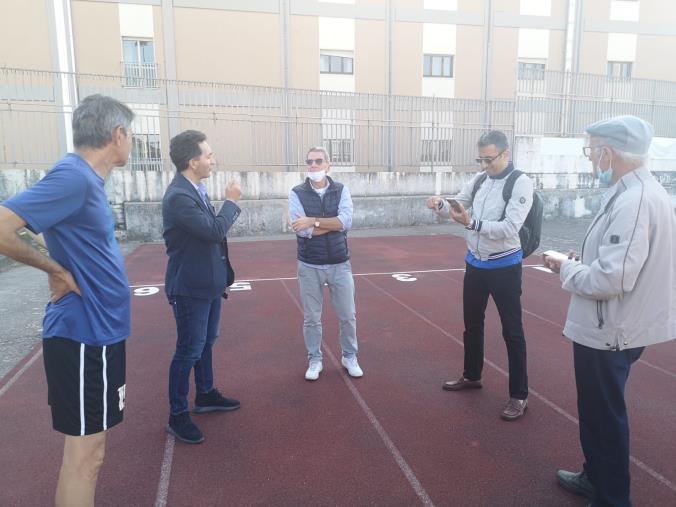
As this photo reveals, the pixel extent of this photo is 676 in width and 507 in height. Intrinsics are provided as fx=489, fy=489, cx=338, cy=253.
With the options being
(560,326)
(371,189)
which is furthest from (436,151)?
(560,326)

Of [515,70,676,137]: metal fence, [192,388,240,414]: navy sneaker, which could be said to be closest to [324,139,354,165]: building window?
[515,70,676,137]: metal fence

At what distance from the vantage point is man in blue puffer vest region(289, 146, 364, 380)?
3.90 m

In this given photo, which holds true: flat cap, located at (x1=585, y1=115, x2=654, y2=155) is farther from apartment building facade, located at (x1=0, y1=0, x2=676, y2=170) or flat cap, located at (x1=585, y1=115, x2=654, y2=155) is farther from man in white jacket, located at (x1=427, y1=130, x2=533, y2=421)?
apartment building facade, located at (x1=0, y1=0, x2=676, y2=170)

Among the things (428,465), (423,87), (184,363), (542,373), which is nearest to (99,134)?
(184,363)

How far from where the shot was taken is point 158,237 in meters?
12.5

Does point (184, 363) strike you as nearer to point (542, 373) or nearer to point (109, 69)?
point (542, 373)

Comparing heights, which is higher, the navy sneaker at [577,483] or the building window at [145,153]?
the building window at [145,153]

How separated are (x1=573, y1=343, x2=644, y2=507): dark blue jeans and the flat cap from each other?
2.95 feet

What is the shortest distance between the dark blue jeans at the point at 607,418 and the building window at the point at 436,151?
1350 centimetres

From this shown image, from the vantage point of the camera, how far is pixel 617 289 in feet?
6.72

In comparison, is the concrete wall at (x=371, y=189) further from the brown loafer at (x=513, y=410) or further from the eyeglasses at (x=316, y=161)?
the brown loafer at (x=513, y=410)

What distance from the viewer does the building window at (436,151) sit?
49.7ft

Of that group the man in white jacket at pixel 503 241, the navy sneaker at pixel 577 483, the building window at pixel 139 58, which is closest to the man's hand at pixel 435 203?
the man in white jacket at pixel 503 241

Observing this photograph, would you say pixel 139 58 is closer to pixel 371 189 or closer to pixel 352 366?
pixel 371 189
